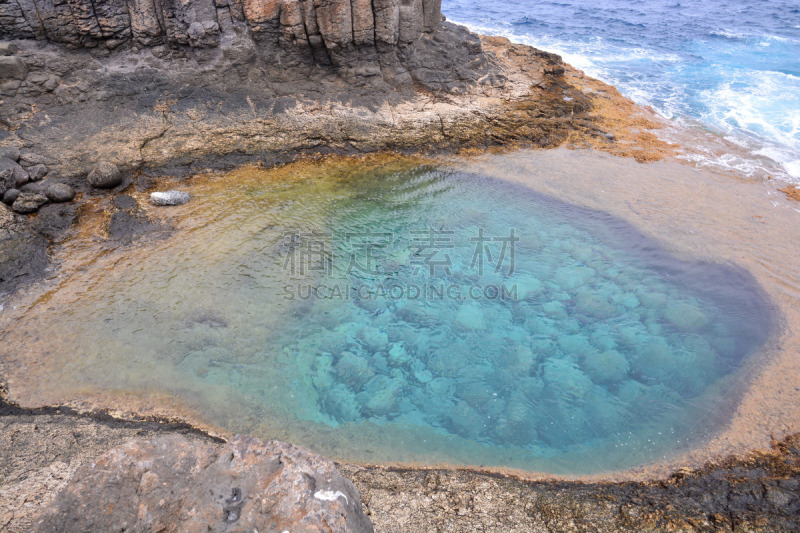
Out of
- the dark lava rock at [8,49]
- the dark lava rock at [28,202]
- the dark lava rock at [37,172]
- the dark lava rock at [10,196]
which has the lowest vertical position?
the dark lava rock at [28,202]

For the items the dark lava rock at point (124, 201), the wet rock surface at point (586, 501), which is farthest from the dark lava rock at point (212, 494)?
the dark lava rock at point (124, 201)

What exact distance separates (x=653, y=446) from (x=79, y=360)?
27.8 ft

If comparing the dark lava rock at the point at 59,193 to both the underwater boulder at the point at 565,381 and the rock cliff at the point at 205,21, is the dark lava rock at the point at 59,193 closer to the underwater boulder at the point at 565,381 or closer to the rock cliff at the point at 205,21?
the rock cliff at the point at 205,21

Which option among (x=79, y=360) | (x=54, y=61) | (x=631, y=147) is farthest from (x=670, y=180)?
(x=54, y=61)

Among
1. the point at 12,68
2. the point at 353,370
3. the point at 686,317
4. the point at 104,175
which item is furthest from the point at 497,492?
the point at 12,68

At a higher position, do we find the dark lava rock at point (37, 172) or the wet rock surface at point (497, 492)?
the dark lava rock at point (37, 172)

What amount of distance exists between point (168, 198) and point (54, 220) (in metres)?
2.14

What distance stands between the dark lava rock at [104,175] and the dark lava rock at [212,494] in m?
8.43

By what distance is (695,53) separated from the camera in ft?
67.5

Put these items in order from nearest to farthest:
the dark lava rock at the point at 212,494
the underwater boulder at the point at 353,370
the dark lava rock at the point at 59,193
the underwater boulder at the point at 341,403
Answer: the dark lava rock at the point at 212,494 → the underwater boulder at the point at 341,403 → the underwater boulder at the point at 353,370 → the dark lava rock at the point at 59,193

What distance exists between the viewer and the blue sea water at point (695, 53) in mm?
14430

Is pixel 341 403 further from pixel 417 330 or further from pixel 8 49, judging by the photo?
pixel 8 49

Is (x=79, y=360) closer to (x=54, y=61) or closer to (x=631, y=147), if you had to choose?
(x=54, y=61)

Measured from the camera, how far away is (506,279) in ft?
30.1
